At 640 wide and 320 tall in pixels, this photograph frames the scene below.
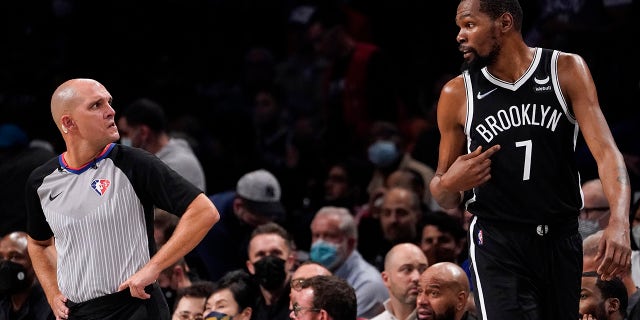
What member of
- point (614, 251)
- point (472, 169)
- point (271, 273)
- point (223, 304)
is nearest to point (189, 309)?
point (223, 304)

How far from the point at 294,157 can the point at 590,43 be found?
2754 millimetres

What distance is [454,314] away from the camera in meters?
6.05

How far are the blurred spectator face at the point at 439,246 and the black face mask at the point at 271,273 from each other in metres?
1.02

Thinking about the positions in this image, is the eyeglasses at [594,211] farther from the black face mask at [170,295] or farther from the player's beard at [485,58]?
the player's beard at [485,58]

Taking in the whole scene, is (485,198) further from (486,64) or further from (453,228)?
(453,228)

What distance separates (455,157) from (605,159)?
2.10 ft

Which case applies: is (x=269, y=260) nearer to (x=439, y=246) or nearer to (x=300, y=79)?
(x=439, y=246)

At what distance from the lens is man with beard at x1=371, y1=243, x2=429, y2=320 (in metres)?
6.71

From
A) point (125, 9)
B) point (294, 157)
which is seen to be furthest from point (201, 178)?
point (125, 9)

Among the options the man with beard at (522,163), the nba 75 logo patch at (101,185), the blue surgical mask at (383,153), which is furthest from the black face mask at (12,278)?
the man with beard at (522,163)

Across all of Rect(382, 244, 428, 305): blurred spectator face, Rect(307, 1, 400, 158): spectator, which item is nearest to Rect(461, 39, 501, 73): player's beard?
Rect(382, 244, 428, 305): blurred spectator face

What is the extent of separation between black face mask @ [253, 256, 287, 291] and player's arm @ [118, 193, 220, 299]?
2.48m

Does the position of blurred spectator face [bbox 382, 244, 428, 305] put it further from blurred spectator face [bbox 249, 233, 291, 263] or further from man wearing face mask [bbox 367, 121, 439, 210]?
man wearing face mask [bbox 367, 121, 439, 210]

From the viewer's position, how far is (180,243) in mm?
4609
